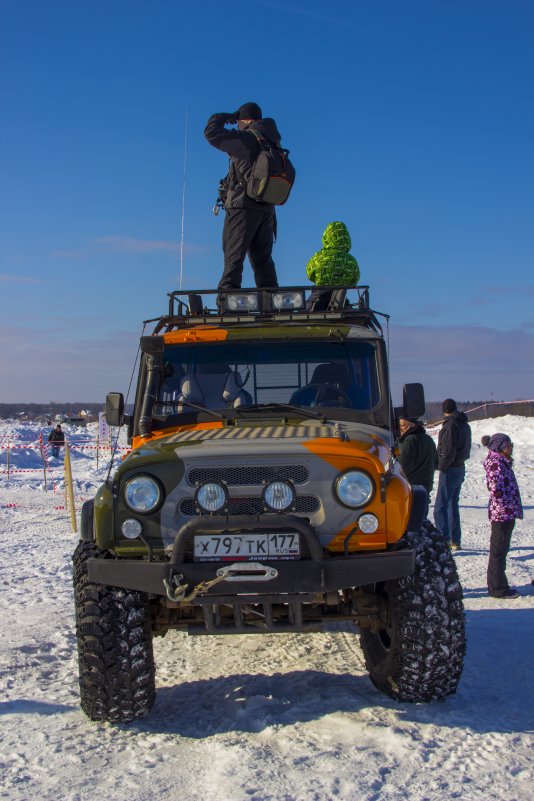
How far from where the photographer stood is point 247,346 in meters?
5.77

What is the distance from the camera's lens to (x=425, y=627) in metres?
4.56

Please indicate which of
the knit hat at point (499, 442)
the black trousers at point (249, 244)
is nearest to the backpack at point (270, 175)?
the black trousers at point (249, 244)

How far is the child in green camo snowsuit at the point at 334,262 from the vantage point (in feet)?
28.9

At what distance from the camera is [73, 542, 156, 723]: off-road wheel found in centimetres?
448

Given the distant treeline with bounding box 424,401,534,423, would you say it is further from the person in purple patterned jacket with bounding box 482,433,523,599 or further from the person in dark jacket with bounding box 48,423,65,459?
the person in purple patterned jacket with bounding box 482,433,523,599

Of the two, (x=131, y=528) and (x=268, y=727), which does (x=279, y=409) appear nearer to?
(x=131, y=528)

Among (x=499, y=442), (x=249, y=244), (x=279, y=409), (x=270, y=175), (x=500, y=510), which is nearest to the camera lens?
(x=279, y=409)

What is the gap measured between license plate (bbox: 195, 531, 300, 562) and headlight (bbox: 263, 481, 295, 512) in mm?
159

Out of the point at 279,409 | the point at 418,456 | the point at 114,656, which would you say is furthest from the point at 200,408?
the point at 418,456

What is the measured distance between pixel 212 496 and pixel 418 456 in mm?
5257

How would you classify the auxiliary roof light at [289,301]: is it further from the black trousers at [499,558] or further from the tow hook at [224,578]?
the black trousers at [499,558]

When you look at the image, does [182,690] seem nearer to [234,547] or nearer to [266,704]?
[266,704]

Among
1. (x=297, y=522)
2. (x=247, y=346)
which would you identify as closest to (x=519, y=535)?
(x=247, y=346)

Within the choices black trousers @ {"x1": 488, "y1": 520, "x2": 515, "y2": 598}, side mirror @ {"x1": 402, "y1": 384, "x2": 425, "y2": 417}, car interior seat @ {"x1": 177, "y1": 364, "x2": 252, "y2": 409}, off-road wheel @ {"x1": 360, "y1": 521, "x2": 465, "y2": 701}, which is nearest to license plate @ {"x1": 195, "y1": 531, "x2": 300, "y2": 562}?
off-road wheel @ {"x1": 360, "y1": 521, "x2": 465, "y2": 701}
